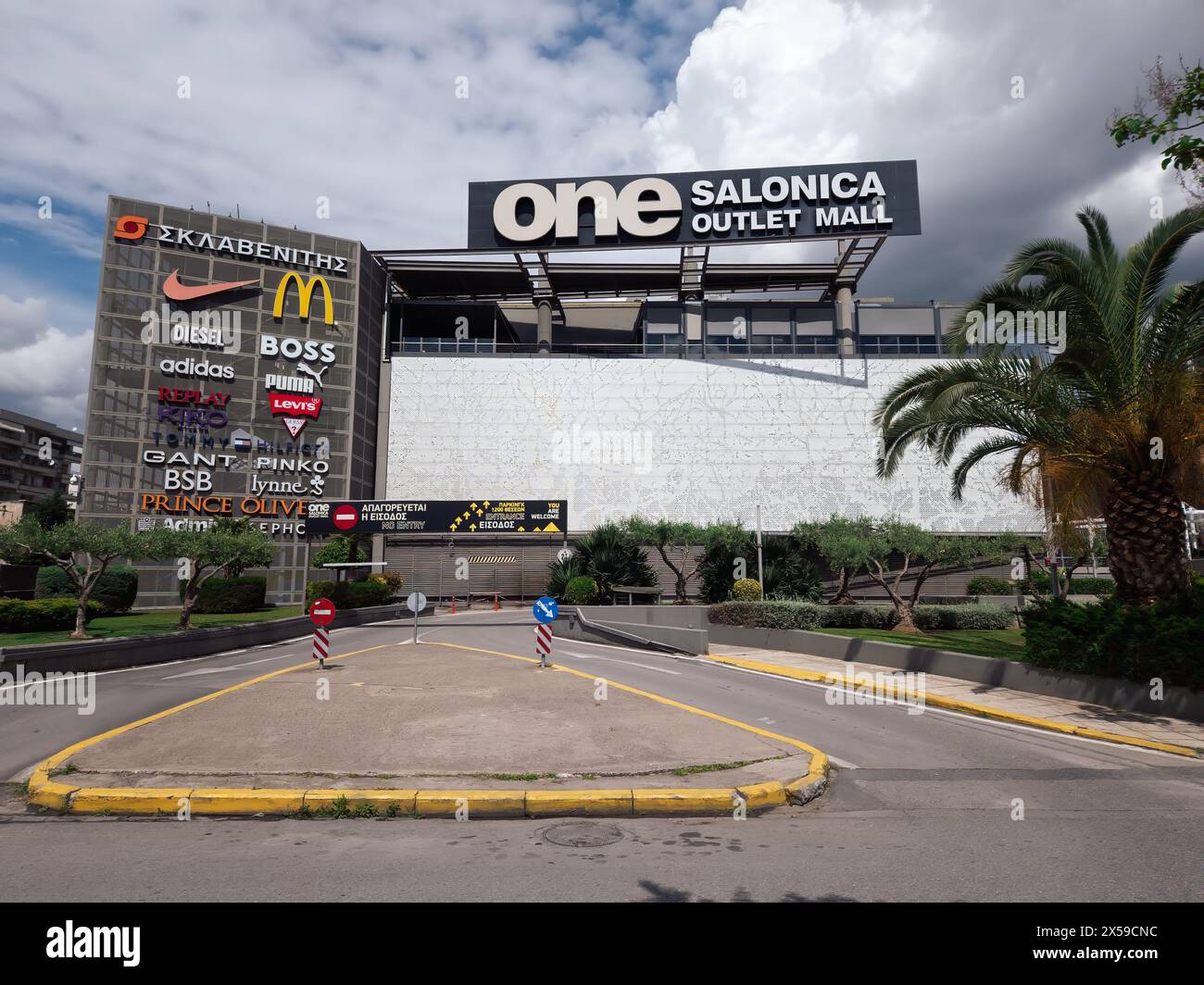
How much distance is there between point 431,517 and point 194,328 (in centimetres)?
2152

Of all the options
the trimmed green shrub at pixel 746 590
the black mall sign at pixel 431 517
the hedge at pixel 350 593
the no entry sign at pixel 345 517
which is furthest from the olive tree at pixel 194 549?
the trimmed green shrub at pixel 746 590

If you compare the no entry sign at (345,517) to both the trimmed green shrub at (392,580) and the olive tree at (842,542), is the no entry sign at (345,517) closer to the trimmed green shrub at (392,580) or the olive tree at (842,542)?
the trimmed green shrub at (392,580)

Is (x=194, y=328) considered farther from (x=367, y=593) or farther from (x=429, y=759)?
(x=429, y=759)

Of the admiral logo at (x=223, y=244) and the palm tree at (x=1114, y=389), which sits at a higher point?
the admiral logo at (x=223, y=244)

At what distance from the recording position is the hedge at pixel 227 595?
36.2 m

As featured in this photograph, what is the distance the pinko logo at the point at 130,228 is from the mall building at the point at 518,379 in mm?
164

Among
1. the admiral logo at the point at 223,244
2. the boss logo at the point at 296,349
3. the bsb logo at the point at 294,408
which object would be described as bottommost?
the bsb logo at the point at 294,408

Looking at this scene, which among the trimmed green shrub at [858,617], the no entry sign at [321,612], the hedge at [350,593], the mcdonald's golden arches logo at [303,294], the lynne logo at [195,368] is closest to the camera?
the no entry sign at [321,612]

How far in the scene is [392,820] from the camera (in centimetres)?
627

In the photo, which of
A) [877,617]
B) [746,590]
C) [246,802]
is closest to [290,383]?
[746,590]

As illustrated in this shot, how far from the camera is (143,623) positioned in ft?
96.9

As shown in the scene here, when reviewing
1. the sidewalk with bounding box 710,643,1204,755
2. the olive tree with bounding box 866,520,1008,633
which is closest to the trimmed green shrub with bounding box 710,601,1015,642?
the olive tree with bounding box 866,520,1008,633
